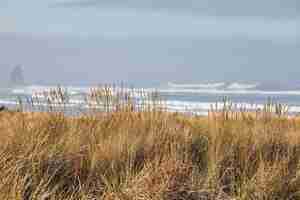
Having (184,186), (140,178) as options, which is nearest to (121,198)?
(140,178)

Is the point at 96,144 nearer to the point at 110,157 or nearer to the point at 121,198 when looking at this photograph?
the point at 110,157

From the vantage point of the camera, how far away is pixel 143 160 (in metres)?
7.25

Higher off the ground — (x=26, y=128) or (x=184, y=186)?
(x=26, y=128)

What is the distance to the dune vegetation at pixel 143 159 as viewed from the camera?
613cm

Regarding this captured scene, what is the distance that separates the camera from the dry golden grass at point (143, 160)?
6129 millimetres

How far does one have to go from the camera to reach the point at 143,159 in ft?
23.9

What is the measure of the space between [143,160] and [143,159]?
0.17ft

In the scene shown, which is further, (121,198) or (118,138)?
(118,138)

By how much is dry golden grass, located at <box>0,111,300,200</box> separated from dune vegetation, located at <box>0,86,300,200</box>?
11mm

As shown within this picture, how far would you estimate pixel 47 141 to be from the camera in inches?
287

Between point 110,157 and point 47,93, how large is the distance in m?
2.67

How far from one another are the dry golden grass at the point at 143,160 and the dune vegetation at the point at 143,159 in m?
0.01

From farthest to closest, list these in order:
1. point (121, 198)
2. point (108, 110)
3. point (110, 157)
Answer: point (108, 110), point (110, 157), point (121, 198)

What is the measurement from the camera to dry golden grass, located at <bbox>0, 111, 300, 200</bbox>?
613cm
